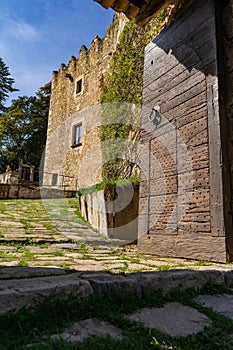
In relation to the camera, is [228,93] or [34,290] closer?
[34,290]

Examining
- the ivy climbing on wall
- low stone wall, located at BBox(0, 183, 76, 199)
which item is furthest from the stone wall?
low stone wall, located at BBox(0, 183, 76, 199)

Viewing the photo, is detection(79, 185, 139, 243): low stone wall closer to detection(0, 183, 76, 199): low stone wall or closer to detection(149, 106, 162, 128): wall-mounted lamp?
detection(149, 106, 162, 128): wall-mounted lamp

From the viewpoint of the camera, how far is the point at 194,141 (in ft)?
10.3

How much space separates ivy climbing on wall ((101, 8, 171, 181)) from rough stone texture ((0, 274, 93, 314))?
459cm

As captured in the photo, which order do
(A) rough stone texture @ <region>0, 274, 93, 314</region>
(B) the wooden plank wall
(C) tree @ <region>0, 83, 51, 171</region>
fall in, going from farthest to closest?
(C) tree @ <region>0, 83, 51, 171</region>
(B) the wooden plank wall
(A) rough stone texture @ <region>0, 274, 93, 314</region>

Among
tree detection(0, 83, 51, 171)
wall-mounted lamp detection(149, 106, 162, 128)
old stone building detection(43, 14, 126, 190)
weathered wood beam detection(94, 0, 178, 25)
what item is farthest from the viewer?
tree detection(0, 83, 51, 171)

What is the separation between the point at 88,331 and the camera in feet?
3.58

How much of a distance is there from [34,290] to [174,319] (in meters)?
0.74

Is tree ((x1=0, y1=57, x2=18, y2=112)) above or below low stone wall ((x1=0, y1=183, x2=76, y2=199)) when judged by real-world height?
above

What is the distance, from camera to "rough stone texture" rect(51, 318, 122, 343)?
1.02 metres

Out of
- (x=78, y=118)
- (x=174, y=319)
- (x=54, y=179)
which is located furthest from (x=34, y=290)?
(x=54, y=179)

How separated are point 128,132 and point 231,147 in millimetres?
4080

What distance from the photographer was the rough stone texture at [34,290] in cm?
112

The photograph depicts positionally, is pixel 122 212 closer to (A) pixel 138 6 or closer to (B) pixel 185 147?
(B) pixel 185 147
